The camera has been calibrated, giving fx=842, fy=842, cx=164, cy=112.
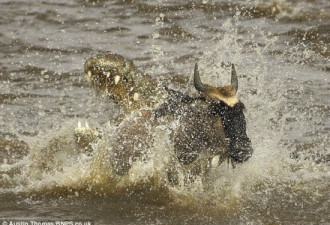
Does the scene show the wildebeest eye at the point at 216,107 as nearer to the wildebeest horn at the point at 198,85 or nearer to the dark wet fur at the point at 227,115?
the dark wet fur at the point at 227,115

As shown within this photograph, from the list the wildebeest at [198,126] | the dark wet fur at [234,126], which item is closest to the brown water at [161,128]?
the wildebeest at [198,126]

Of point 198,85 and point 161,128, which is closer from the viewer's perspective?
point 198,85

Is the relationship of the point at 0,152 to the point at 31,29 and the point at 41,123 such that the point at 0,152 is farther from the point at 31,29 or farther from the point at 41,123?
the point at 31,29

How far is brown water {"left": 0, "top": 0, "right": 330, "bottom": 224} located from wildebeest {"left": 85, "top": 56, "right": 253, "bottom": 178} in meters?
0.13

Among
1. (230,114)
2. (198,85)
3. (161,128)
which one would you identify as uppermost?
(198,85)

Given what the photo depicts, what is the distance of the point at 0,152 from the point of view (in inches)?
285

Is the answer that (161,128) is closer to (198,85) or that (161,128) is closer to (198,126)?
(198,126)

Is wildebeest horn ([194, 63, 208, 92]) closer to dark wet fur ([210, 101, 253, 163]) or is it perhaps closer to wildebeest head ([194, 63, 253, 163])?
wildebeest head ([194, 63, 253, 163])

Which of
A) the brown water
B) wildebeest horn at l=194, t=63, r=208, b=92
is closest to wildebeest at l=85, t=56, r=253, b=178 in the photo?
wildebeest horn at l=194, t=63, r=208, b=92

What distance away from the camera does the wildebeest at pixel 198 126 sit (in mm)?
5496

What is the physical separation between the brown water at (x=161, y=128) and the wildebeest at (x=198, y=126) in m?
0.13

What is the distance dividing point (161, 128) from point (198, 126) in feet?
0.89

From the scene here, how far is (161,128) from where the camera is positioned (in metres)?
5.64

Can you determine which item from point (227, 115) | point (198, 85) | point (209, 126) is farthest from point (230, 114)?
point (198, 85)
